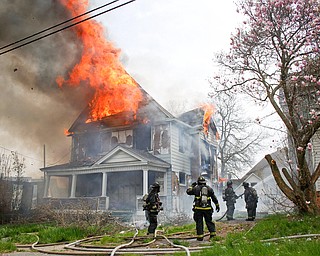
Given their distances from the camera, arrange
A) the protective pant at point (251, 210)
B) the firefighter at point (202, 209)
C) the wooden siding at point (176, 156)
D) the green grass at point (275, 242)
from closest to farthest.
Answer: the green grass at point (275, 242), the firefighter at point (202, 209), the protective pant at point (251, 210), the wooden siding at point (176, 156)

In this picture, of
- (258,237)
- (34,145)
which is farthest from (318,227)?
(34,145)

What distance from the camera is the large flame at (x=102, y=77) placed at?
18.2 meters

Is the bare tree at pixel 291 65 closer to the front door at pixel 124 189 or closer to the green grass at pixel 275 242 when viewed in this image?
the green grass at pixel 275 242

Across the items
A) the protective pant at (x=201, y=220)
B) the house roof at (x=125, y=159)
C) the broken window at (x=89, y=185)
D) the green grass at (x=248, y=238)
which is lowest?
the green grass at (x=248, y=238)

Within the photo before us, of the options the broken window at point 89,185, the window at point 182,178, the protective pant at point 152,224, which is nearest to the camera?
the protective pant at point 152,224

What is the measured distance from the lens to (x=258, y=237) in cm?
695

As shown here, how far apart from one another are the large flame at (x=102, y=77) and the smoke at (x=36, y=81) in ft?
2.13

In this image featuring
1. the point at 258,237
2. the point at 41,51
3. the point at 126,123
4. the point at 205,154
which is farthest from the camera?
the point at 205,154

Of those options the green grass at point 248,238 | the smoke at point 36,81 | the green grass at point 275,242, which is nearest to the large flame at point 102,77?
the smoke at point 36,81

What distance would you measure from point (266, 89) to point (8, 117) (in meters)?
17.2

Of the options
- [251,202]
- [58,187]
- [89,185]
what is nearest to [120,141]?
[89,185]

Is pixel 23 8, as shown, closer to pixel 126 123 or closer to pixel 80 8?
pixel 80 8

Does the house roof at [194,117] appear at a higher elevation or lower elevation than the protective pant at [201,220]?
higher

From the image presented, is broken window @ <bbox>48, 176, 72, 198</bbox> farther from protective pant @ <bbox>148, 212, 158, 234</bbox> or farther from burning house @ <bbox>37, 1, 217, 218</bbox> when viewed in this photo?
protective pant @ <bbox>148, 212, 158, 234</bbox>
